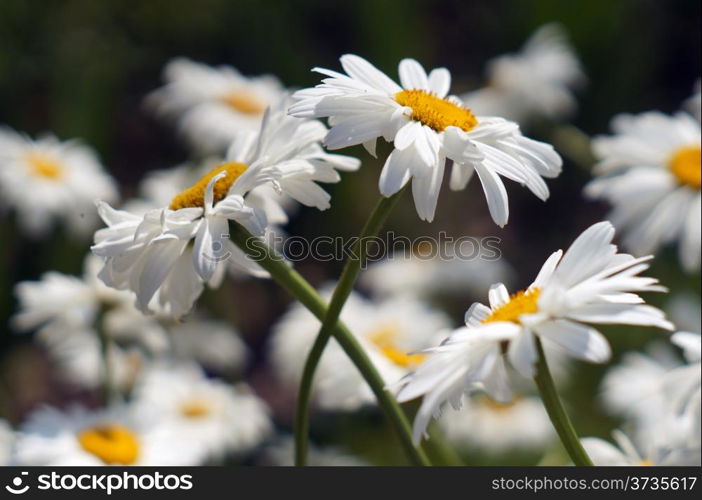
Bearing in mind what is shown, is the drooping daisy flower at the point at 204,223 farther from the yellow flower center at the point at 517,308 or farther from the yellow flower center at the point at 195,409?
the yellow flower center at the point at 195,409

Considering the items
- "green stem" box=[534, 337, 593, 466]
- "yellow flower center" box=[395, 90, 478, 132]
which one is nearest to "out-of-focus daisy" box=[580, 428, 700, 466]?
"green stem" box=[534, 337, 593, 466]

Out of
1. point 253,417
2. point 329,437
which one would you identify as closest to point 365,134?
point 253,417

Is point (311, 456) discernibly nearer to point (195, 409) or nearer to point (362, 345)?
point (195, 409)

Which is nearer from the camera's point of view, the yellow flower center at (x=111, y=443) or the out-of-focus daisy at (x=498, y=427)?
the yellow flower center at (x=111, y=443)

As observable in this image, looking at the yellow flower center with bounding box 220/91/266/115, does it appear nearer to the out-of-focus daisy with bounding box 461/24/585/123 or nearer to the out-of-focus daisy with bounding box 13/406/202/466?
the out-of-focus daisy with bounding box 461/24/585/123

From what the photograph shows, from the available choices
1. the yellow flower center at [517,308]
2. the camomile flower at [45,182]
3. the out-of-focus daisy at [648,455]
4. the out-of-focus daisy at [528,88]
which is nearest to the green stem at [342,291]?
the yellow flower center at [517,308]
